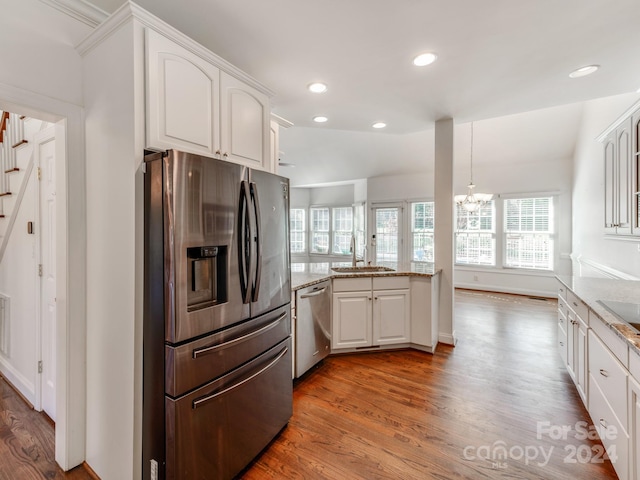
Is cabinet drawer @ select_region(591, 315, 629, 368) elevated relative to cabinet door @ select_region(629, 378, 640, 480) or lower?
elevated

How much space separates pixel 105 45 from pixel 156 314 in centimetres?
135

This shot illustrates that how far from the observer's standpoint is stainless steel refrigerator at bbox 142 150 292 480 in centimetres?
128

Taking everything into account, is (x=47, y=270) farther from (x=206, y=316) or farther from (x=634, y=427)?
(x=634, y=427)

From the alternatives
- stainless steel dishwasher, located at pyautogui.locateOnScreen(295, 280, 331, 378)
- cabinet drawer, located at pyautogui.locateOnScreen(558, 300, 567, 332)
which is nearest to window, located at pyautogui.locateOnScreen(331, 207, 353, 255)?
stainless steel dishwasher, located at pyautogui.locateOnScreen(295, 280, 331, 378)

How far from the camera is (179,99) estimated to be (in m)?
1.47

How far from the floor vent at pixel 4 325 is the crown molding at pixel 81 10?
7.96 ft

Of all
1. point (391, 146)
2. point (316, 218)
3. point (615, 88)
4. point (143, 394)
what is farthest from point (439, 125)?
point (316, 218)

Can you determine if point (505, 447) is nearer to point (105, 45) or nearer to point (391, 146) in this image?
point (105, 45)

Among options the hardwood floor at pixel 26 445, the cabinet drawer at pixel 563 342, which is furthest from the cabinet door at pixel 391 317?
the hardwood floor at pixel 26 445

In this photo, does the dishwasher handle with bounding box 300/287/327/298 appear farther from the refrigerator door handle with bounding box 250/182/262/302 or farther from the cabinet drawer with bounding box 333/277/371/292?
the refrigerator door handle with bounding box 250/182/262/302

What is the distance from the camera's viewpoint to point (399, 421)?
6.80ft

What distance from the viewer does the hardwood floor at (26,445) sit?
65.4 inches

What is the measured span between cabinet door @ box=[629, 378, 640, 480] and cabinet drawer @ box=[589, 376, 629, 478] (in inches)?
2.3

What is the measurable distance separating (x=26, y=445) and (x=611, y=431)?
11.3ft
